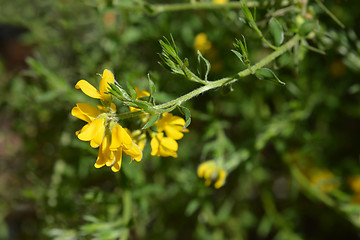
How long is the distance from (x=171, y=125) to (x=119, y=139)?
0.18 m

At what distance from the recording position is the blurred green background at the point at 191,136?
159 centimetres

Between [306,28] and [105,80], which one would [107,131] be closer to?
[105,80]

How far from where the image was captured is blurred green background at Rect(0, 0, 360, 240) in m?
1.59

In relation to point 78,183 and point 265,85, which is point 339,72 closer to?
point 265,85

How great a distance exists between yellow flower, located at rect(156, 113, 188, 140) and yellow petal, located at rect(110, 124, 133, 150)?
0.48 ft

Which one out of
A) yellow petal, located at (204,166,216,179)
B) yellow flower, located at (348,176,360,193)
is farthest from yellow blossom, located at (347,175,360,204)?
yellow petal, located at (204,166,216,179)

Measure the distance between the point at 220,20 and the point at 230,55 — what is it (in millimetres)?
366

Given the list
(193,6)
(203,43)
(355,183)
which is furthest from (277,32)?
(355,183)

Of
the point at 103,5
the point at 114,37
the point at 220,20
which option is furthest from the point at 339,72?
the point at 103,5

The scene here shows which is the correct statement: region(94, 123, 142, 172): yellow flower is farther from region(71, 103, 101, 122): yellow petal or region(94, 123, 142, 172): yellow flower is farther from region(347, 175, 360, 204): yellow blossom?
region(347, 175, 360, 204): yellow blossom

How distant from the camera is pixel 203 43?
196 cm

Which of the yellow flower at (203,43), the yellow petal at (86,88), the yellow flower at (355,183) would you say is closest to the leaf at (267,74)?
the yellow petal at (86,88)

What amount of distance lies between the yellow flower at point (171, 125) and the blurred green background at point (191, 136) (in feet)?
1.54

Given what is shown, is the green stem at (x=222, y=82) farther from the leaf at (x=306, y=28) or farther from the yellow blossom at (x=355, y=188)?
the yellow blossom at (x=355, y=188)
